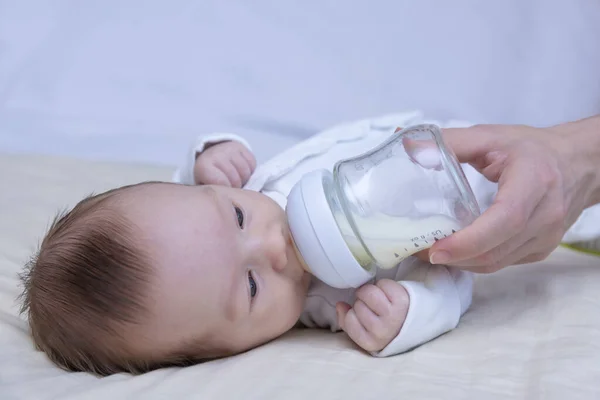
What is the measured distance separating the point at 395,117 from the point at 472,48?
519 millimetres

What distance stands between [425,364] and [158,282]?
0.37 meters

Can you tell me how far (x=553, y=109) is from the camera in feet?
6.15

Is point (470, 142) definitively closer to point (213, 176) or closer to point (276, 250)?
point (276, 250)

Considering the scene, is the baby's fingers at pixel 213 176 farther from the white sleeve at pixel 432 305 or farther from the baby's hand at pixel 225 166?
the white sleeve at pixel 432 305

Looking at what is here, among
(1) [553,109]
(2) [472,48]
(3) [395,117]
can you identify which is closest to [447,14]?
(2) [472,48]

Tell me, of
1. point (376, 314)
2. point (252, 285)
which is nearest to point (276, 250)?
point (252, 285)

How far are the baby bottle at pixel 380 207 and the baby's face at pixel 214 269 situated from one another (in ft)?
0.21

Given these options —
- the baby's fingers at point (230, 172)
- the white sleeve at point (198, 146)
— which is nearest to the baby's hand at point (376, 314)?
the baby's fingers at point (230, 172)

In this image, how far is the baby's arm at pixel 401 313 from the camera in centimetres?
104

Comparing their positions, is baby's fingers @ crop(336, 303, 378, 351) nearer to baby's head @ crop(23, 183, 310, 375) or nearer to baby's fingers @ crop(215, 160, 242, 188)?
baby's head @ crop(23, 183, 310, 375)

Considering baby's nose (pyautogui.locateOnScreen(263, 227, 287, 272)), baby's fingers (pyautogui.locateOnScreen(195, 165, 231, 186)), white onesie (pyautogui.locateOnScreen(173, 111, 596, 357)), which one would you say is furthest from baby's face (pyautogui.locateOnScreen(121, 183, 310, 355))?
baby's fingers (pyautogui.locateOnScreen(195, 165, 231, 186))

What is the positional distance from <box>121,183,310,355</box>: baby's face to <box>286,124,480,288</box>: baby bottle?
64 mm

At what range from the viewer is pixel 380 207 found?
102cm

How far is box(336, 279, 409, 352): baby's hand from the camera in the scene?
3.43 ft
